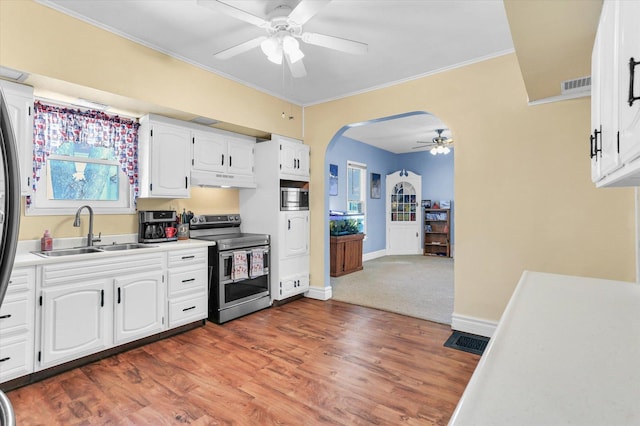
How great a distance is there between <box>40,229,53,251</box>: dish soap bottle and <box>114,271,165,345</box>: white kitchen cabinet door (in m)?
0.63

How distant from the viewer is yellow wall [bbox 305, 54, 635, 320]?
2.69m

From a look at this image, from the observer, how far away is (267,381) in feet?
7.67

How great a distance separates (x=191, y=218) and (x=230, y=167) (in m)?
0.75

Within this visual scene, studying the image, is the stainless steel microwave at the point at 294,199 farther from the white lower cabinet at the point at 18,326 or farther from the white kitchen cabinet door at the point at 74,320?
the white lower cabinet at the point at 18,326

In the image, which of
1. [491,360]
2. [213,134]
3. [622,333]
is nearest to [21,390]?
[213,134]

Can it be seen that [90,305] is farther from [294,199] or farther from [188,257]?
[294,199]

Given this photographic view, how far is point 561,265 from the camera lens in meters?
2.82

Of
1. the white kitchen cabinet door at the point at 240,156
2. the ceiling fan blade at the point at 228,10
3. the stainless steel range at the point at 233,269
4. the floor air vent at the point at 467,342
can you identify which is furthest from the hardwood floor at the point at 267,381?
the ceiling fan blade at the point at 228,10

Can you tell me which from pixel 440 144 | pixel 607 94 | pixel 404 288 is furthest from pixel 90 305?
pixel 440 144

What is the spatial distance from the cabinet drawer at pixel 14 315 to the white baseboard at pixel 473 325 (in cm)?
358

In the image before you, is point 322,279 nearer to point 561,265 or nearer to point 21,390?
point 561,265

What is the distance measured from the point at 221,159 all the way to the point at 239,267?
4.13ft

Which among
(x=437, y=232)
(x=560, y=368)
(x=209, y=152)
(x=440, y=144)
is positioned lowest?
(x=437, y=232)

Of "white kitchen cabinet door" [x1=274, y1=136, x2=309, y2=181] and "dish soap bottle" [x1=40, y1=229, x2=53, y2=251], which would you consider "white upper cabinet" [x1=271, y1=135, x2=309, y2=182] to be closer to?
"white kitchen cabinet door" [x1=274, y1=136, x2=309, y2=181]
